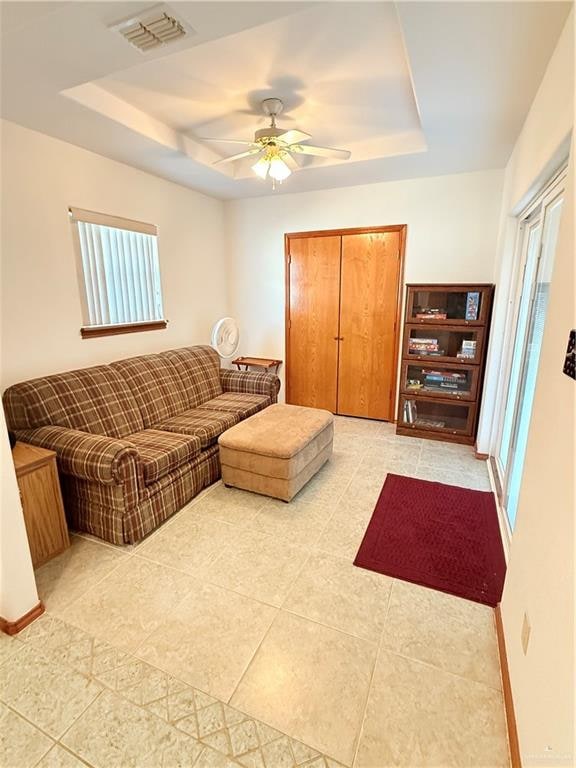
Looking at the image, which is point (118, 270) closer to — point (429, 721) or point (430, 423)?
point (430, 423)

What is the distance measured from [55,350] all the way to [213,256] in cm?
225

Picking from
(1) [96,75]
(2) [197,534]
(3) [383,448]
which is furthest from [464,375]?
(1) [96,75]

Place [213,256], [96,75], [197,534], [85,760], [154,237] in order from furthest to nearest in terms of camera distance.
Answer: [213,256]
[154,237]
[197,534]
[96,75]
[85,760]

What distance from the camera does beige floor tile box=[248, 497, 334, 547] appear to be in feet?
7.53

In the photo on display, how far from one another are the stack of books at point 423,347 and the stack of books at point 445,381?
198mm

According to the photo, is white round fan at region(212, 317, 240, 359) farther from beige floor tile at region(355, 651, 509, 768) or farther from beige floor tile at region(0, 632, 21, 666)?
beige floor tile at region(355, 651, 509, 768)

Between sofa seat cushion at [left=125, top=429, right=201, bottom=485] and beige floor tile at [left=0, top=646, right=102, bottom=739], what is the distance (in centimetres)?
95

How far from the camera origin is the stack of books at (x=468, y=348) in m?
3.48

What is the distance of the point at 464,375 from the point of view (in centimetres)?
362

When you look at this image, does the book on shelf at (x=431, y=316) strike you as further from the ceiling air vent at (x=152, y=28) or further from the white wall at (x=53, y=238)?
the ceiling air vent at (x=152, y=28)

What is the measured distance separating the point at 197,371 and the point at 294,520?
1.80m

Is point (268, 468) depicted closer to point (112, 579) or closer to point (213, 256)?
point (112, 579)

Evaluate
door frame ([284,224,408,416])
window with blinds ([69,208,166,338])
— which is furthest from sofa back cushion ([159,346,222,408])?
door frame ([284,224,408,416])

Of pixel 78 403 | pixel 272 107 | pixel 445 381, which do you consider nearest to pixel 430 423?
pixel 445 381
